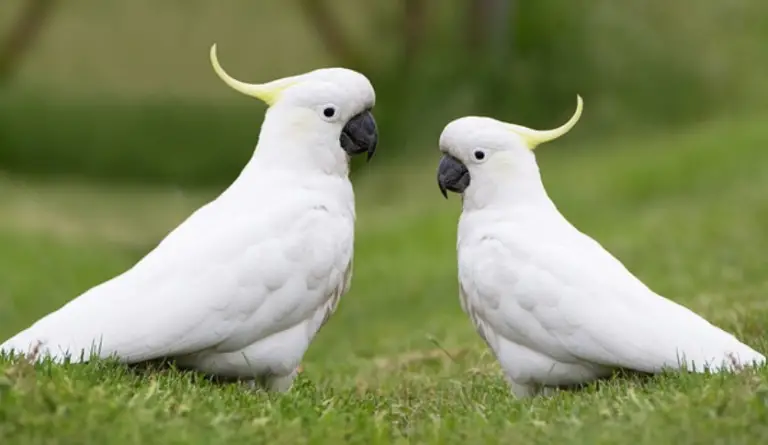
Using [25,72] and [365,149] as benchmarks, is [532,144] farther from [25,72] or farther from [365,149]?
[25,72]

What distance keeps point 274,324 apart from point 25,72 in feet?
42.5

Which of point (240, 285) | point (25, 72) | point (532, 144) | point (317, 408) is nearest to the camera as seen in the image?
point (317, 408)

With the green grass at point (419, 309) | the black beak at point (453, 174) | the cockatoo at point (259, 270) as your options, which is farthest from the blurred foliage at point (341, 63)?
the cockatoo at point (259, 270)

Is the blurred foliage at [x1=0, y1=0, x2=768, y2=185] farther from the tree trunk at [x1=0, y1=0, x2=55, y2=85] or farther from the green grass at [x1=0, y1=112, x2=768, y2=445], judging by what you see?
the green grass at [x1=0, y1=112, x2=768, y2=445]

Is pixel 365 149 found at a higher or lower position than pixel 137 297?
higher

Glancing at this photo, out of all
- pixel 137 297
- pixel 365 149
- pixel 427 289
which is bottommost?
pixel 427 289

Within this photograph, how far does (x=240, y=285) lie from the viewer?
13.9 feet

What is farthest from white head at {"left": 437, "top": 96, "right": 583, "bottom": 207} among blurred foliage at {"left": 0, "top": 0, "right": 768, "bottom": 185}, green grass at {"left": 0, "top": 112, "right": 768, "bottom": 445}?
blurred foliage at {"left": 0, "top": 0, "right": 768, "bottom": 185}

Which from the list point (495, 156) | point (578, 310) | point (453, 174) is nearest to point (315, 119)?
point (453, 174)

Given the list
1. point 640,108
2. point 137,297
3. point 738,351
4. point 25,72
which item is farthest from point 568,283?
point 25,72

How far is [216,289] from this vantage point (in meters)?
4.20

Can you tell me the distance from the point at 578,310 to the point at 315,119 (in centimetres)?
129

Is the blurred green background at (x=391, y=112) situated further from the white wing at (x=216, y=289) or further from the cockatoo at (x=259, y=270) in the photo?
the white wing at (x=216, y=289)

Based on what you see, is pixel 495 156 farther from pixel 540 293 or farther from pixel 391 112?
pixel 391 112
